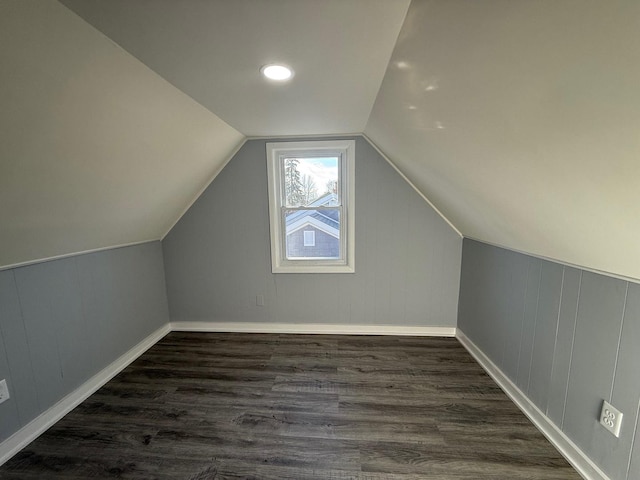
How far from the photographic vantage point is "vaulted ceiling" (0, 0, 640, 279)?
0.69m

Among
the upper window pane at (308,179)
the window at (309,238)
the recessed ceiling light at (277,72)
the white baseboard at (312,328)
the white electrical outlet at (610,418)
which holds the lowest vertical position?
the white baseboard at (312,328)

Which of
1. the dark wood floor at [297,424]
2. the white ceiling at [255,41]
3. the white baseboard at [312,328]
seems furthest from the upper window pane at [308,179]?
the dark wood floor at [297,424]

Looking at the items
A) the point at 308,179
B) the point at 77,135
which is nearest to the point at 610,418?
the point at 308,179

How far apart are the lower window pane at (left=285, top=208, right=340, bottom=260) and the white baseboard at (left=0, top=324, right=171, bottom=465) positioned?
171 cm

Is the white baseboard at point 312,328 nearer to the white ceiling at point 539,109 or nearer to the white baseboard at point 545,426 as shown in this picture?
the white baseboard at point 545,426

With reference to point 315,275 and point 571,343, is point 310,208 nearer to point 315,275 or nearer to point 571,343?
point 315,275

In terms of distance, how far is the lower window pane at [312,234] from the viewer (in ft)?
9.43

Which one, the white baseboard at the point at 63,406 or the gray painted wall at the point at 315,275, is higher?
the gray painted wall at the point at 315,275

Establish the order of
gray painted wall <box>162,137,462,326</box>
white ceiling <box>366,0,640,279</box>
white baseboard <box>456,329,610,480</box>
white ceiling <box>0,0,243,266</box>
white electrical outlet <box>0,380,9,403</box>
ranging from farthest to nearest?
gray painted wall <box>162,137,462,326</box>
white electrical outlet <box>0,380,9,403</box>
white baseboard <box>456,329,610,480</box>
white ceiling <box>0,0,243,266</box>
white ceiling <box>366,0,640,279</box>

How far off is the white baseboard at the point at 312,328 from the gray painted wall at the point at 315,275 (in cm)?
6

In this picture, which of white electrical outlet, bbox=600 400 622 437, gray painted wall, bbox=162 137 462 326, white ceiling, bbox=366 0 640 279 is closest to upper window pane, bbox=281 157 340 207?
gray painted wall, bbox=162 137 462 326

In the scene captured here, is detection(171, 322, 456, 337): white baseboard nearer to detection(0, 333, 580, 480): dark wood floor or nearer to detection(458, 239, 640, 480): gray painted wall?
detection(0, 333, 580, 480): dark wood floor

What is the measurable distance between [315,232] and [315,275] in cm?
46

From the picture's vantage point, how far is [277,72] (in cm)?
135
